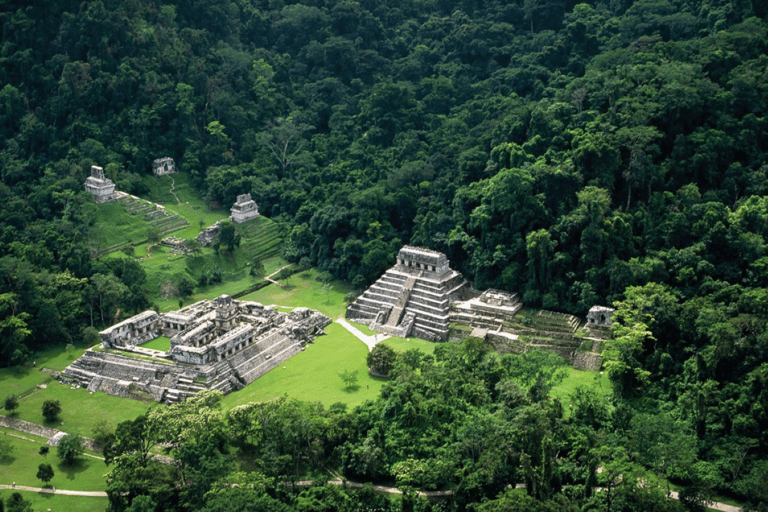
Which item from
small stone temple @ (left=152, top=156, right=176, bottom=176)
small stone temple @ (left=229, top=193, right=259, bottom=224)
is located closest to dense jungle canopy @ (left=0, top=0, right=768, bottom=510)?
small stone temple @ (left=152, top=156, right=176, bottom=176)

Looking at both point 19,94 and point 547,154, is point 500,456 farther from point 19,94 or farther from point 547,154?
point 19,94

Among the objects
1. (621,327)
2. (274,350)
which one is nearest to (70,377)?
(274,350)

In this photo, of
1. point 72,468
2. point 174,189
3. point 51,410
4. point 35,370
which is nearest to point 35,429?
point 51,410

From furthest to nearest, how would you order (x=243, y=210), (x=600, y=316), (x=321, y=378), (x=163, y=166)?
(x=163, y=166) → (x=243, y=210) → (x=600, y=316) → (x=321, y=378)

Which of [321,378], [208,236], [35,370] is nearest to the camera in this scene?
[321,378]

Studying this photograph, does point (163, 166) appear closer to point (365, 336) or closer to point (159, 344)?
point (159, 344)

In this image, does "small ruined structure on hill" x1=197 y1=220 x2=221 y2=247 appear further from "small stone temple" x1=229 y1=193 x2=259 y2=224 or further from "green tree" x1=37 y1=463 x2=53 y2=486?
"green tree" x1=37 y1=463 x2=53 y2=486

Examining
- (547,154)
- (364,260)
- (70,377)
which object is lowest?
(70,377)

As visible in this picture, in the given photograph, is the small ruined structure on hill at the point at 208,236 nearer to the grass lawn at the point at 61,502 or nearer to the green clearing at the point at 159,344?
the green clearing at the point at 159,344
